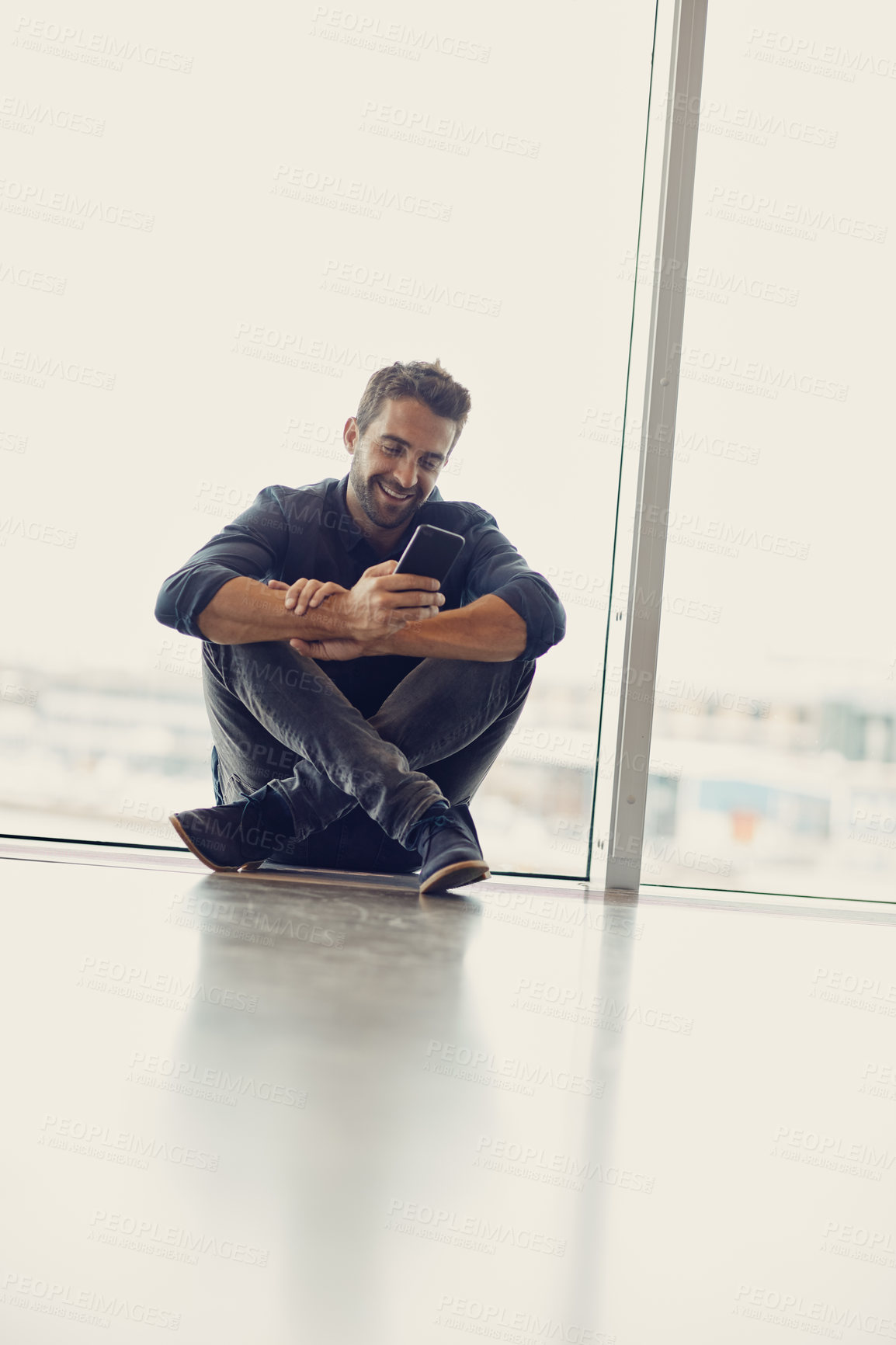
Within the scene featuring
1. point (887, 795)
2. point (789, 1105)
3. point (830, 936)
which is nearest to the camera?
point (789, 1105)

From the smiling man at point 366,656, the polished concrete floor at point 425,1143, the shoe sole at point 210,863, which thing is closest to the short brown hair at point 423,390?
the smiling man at point 366,656

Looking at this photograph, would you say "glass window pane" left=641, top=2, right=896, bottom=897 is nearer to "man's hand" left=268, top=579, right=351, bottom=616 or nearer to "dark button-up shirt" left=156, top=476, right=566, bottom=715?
"dark button-up shirt" left=156, top=476, right=566, bottom=715

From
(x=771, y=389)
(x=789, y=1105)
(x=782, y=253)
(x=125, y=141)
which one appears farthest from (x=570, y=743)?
(x=125, y=141)

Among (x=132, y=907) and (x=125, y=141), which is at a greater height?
(x=125, y=141)

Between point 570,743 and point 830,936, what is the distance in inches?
25.6

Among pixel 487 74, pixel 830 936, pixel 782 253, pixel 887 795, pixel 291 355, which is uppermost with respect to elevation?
pixel 487 74

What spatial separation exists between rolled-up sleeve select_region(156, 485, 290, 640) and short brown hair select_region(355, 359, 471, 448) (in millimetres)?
256

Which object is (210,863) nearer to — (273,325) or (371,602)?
(371,602)

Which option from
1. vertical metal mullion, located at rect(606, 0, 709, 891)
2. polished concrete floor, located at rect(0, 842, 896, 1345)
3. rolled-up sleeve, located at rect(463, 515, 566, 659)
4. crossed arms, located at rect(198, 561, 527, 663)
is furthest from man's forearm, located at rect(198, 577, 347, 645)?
vertical metal mullion, located at rect(606, 0, 709, 891)

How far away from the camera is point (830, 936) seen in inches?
62.9

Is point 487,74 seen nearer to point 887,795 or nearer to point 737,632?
point 737,632

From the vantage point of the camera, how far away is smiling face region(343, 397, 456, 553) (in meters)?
1.83

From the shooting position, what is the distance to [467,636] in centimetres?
160

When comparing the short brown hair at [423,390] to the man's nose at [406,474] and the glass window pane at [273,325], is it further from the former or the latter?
the glass window pane at [273,325]
